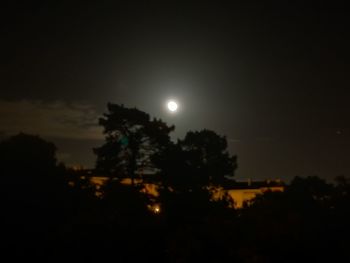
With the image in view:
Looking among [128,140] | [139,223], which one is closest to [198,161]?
[128,140]

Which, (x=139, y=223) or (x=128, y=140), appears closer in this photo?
(x=139, y=223)

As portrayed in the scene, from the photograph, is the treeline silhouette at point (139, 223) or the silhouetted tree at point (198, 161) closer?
the treeline silhouette at point (139, 223)

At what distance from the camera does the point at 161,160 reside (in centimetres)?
3844

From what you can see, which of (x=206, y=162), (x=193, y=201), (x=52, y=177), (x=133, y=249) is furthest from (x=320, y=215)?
(x=206, y=162)

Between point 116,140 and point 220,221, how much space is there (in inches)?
944

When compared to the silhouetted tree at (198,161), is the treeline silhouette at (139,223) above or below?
below

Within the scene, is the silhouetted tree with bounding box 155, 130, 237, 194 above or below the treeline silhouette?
above

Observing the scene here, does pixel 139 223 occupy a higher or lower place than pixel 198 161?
lower

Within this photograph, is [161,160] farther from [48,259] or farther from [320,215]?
[48,259]

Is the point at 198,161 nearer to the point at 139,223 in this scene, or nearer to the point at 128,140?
the point at 128,140

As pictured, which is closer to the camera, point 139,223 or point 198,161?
point 139,223

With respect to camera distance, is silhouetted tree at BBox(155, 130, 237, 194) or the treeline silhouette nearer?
the treeline silhouette

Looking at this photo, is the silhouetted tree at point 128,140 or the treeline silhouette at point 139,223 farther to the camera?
the silhouetted tree at point 128,140

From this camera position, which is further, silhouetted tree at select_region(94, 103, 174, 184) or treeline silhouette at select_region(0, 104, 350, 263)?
silhouetted tree at select_region(94, 103, 174, 184)
